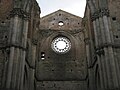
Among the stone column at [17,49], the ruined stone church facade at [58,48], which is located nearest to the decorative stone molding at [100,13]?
the ruined stone church facade at [58,48]

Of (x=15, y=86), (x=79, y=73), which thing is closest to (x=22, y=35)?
(x=15, y=86)

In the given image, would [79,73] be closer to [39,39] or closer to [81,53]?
[81,53]

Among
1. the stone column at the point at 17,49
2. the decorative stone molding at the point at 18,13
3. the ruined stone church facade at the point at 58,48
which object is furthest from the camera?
the decorative stone molding at the point at 18,13

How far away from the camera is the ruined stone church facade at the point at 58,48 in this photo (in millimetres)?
14195

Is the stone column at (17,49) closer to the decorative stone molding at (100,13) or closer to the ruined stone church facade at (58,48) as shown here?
the ruined stone church facade at (58,48)

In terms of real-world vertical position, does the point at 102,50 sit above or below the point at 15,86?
above

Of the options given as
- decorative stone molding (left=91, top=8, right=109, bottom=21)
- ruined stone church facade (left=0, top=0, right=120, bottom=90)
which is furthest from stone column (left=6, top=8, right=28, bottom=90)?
decorative stone molding (left=91, top=8, right=109, bottom=21)

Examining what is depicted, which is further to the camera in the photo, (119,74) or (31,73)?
(31,73)

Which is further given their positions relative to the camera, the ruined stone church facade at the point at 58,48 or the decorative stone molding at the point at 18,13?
the decorative stone molding at the point at 18,13

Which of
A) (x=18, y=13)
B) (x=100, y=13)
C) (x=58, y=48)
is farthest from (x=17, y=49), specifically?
(x=58, y=48)

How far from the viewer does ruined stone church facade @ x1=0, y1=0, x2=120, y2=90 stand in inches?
559

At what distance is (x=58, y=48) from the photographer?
75.7ft

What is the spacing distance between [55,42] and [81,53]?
2.94 metres

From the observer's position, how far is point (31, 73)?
61.1ft
